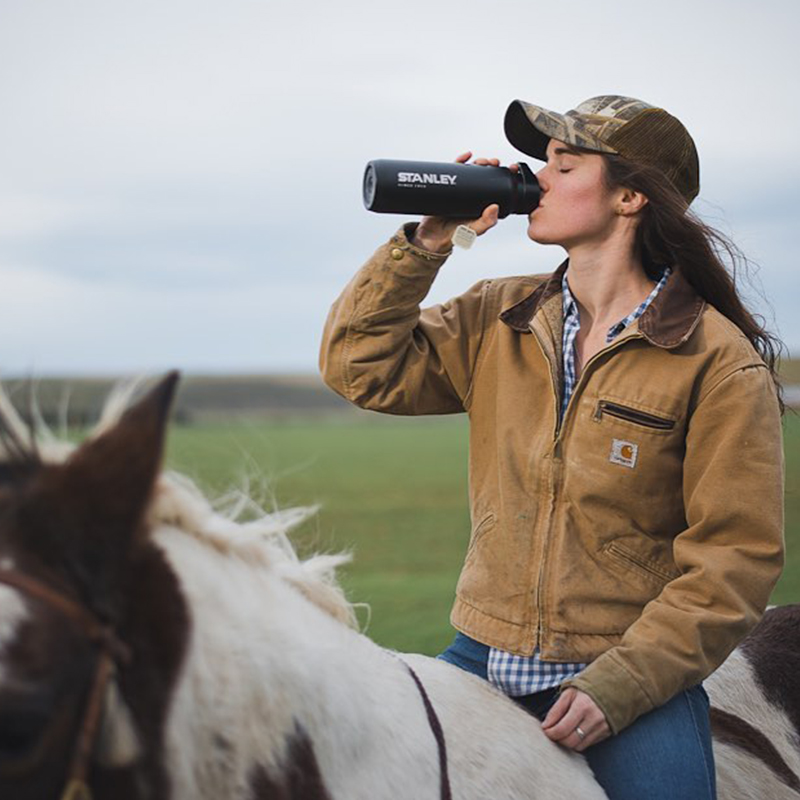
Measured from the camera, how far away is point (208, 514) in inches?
59.6

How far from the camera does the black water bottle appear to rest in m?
2.27

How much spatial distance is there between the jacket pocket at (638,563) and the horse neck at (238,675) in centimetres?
76

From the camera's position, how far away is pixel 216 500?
1746 mm

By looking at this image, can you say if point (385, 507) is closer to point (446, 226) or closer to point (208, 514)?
point (446, 226)

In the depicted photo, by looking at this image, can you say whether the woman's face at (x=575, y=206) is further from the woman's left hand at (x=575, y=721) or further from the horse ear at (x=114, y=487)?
the horse ear at (x=114, y=487)

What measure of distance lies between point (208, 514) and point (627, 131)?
1.38 m

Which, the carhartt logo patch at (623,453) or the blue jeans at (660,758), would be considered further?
the carhartt logo patch at (623,453)

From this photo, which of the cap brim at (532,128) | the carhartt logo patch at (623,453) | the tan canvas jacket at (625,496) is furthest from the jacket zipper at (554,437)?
the cap brim at (532,128)

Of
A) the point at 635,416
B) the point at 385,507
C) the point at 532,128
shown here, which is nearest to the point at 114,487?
the point at 635,416

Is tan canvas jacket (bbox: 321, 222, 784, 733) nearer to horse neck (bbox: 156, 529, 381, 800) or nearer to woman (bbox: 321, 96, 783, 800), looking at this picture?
woman (bbox: 321, 96, 783, 800)

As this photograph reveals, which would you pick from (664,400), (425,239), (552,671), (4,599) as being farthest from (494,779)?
(425,239)

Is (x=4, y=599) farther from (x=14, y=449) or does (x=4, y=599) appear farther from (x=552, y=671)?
(x=552, y=671)

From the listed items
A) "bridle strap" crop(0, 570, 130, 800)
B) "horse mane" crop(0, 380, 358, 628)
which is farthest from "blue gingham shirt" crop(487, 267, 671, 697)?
"bridle strap" crop(0, 570, 130, 800)

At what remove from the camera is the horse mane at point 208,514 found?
1322 millimetres
